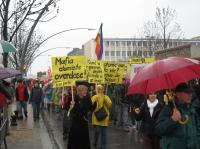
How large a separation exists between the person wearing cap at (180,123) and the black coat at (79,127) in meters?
3.48

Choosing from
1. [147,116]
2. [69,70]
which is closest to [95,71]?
[69,70]

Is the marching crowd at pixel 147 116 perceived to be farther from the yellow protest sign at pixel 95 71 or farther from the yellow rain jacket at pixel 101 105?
the yellow protest sign at pixel 95 71

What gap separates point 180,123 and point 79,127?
3.85 m

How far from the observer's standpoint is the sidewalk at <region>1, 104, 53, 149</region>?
13.4 m

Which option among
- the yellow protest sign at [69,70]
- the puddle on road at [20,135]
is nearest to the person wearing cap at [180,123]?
the yellow protest sign at [69,70]

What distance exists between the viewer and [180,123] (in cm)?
525

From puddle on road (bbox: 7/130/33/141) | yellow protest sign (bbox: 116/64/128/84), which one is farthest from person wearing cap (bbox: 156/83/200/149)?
yellow protest sign (bbox: 116/64/128/84)

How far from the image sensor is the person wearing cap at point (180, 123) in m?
5.24

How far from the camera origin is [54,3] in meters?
19.1

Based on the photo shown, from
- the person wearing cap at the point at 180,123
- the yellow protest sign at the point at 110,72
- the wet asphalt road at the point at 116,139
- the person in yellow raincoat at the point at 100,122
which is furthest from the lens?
the yellow protest sign at the point at 110,72

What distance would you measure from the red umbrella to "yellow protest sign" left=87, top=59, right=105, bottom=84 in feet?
27.5

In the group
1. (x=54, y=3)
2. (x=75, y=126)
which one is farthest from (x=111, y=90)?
(x=75, y=126)

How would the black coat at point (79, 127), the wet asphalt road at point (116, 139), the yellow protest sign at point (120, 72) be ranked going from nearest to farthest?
1. the black coat at point (79, 127)
2. the wet asphalt road at point (116, 139)
3. the yellow protest sign at point (120, 72)

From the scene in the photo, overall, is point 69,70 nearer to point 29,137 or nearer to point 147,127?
point 29,137
